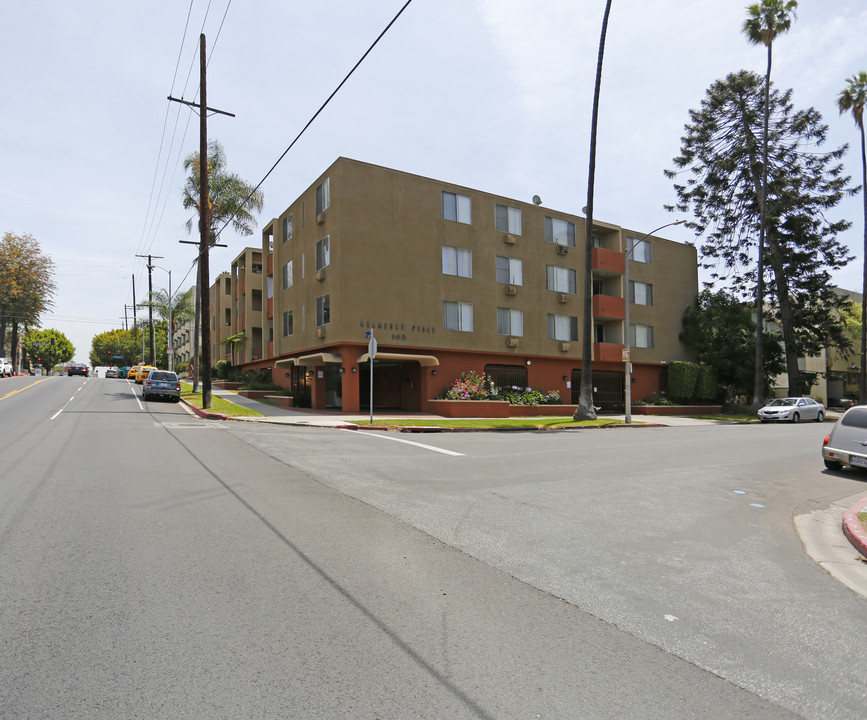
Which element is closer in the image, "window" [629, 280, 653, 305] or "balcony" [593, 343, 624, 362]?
"balcony" [593, 343, 624, 362]

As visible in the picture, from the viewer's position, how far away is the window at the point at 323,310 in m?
27.8

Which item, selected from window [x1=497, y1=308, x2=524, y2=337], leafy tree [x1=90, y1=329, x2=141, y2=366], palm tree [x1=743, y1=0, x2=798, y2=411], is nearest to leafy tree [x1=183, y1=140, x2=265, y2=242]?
window [x1=497, y1=308, x2=524, y2=337]

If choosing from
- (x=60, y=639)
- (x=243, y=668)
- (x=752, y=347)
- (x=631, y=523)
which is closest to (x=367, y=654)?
(x=243, y=668)

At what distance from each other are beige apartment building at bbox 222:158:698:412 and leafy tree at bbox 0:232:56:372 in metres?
40.7

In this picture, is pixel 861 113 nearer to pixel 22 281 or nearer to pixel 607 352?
pixel 607 352

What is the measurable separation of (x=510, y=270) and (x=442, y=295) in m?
4.97

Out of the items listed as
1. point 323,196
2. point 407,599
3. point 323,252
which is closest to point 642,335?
point 323,252

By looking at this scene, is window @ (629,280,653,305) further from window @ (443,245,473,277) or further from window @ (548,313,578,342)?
window @ (443,245,473,277)

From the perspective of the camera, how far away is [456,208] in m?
30.4

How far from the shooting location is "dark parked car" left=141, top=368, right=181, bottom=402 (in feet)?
97.1

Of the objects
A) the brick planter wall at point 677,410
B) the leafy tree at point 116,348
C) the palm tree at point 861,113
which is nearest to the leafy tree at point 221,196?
the brick planter wall at point 677,410

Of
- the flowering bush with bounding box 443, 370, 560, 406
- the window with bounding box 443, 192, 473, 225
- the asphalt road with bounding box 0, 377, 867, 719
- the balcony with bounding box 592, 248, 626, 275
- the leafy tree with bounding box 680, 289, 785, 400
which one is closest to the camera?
the asphalt road with bounding box 0, 377, 867, 719

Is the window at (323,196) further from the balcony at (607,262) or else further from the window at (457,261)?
the balcony at (607,262)

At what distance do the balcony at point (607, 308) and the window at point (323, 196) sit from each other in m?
17.3
